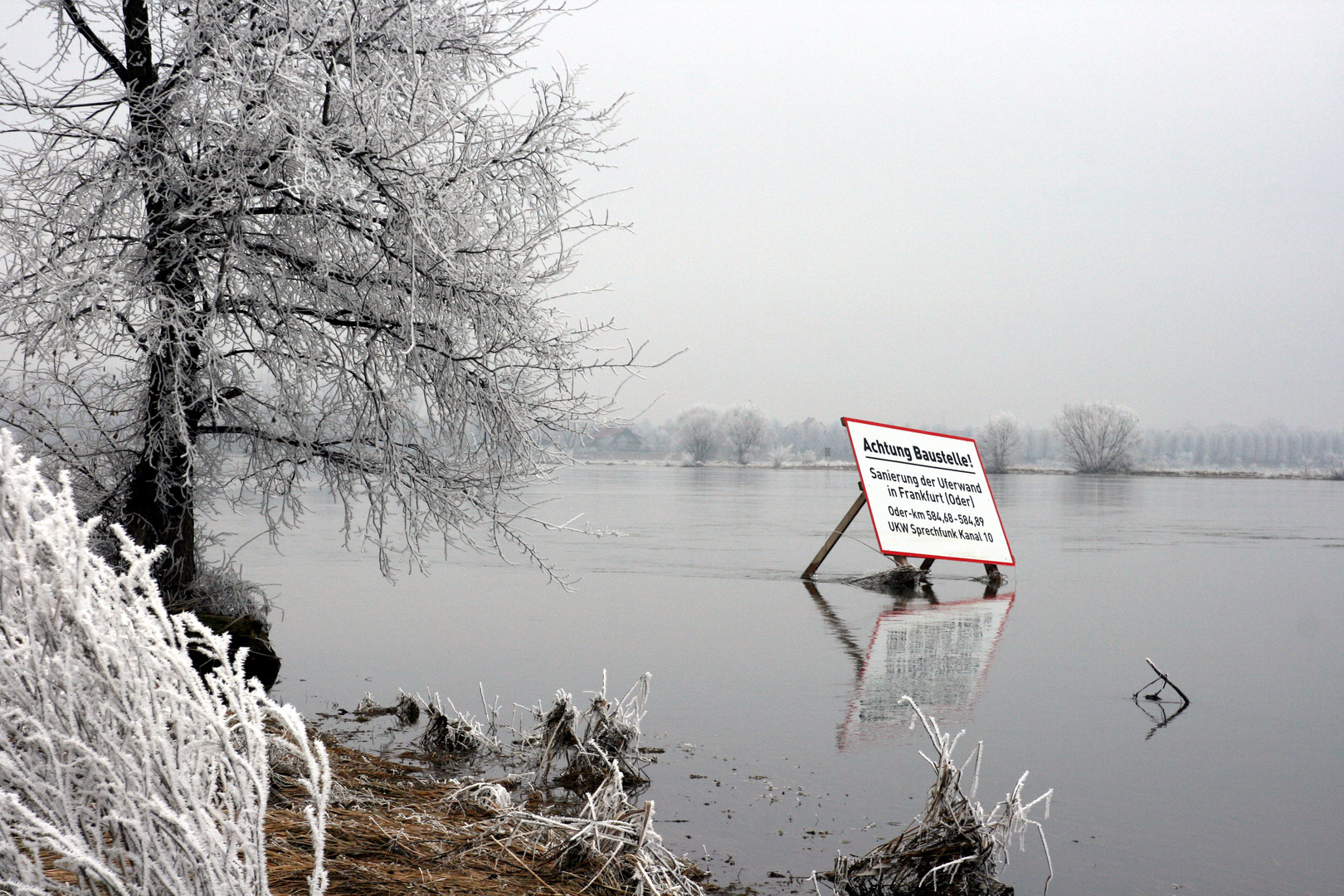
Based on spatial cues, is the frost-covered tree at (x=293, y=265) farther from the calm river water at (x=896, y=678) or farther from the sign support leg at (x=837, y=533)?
the sign support leg at (x=837, y=533)

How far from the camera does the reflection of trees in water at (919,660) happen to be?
7.51 metres

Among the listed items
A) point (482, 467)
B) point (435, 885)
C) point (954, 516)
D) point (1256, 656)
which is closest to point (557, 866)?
point (435, 885)

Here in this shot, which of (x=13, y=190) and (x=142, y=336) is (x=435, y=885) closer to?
(x=142, y=336)

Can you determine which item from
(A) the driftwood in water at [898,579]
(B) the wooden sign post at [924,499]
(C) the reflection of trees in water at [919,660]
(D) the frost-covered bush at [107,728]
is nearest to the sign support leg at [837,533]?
(B) the wooden sign post at [924,499]

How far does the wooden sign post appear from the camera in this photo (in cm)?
1384

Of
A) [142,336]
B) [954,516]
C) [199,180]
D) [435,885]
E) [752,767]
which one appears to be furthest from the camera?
[954,516]

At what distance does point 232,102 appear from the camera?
6.92m

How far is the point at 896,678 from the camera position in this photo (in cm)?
858

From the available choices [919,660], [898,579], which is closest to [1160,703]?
[919,660]

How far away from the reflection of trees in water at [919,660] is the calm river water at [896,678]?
39 millimetres

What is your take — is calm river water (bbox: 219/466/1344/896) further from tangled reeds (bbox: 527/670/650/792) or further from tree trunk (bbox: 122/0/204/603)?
tree trunk (bbox: 122/0/204/603)

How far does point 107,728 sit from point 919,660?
25.1ft

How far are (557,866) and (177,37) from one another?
6.08 meters

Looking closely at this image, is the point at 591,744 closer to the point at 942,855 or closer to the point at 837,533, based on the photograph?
the point at 942,855
